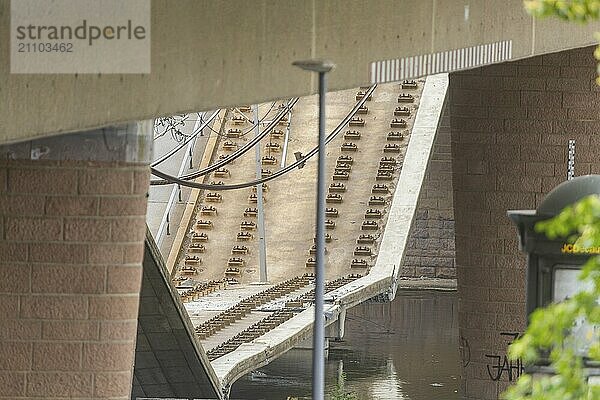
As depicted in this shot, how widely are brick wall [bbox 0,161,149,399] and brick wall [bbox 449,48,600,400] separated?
17184 millimetres

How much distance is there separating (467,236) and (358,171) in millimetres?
19514

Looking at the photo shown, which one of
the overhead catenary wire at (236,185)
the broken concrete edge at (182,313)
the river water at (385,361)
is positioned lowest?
the river water at (385,361)

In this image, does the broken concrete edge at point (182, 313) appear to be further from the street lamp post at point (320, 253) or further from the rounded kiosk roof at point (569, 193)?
the rounded kiosk roof at point (569, 193)

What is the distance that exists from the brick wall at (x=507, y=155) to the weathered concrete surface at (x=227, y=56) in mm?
12693

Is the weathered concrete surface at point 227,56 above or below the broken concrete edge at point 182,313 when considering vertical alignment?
above

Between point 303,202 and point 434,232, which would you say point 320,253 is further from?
point 434,232

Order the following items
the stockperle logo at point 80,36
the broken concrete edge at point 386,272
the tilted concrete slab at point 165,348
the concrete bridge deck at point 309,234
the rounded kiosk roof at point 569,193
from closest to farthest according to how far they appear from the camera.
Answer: the stockperle logo at point 80,36 < the rounded kiosk roof at point 569,193 < the tilted concrete slab at point 165,348 < the broken concrete edge at point 386,272 < the concrete bridge deck at point 309,234

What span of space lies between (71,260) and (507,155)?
18.0 metres

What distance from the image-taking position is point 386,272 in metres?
45.0

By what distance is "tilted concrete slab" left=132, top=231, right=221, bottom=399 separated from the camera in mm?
25422

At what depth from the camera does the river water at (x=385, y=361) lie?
3969 centimetres

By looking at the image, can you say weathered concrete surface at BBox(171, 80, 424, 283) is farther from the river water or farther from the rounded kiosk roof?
the rounded kiosk roof

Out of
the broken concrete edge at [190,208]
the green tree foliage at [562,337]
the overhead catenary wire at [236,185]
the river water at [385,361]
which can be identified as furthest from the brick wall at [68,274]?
the broken concrete edge at [190,208]

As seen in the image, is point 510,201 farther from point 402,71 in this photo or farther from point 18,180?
point 18,180
